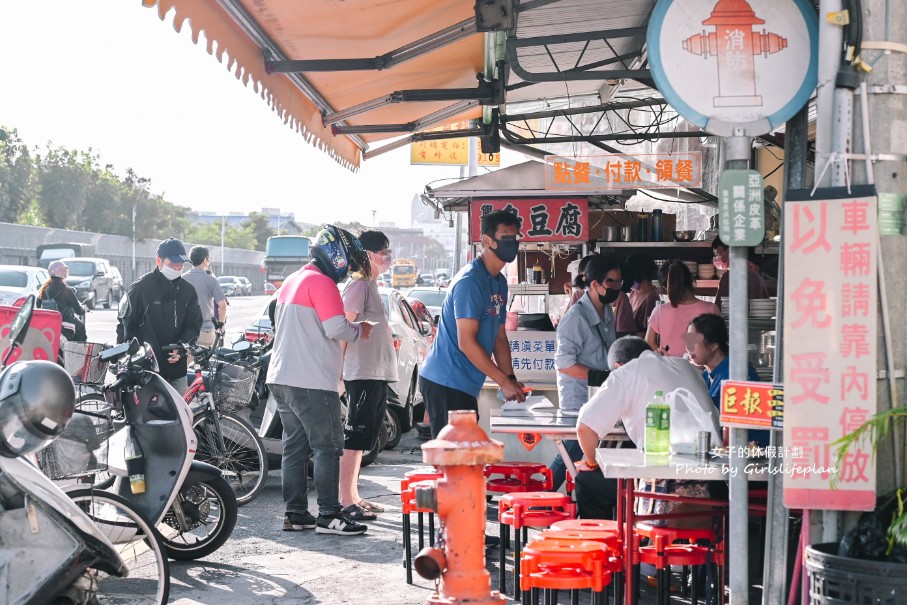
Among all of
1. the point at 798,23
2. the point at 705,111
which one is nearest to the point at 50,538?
the point at 705,111

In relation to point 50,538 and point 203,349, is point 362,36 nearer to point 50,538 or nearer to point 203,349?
point 203,349

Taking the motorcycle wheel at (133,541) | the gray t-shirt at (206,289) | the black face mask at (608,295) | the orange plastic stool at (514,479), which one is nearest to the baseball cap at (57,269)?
the gray t-shirt at (206,289)

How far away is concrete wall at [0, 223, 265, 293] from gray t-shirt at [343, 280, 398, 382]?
43.7 meters

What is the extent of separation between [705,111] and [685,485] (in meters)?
1.91

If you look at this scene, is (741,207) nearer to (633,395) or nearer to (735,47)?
(735,47)

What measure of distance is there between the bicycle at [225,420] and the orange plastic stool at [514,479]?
7.49ft

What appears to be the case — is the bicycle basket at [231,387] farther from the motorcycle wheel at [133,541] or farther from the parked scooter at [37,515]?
the parked scooter at [37,515]

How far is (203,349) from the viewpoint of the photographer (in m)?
8.48

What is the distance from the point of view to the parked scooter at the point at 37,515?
14.3 ft

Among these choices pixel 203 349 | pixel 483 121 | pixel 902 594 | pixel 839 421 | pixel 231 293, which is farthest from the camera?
pixel 231 293

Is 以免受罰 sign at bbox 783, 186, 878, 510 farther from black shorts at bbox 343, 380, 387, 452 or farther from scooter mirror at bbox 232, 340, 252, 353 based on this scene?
scooter mirror at bbox 232, 340, 252, 353

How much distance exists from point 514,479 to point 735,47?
3.26m

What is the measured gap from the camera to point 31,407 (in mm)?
4352

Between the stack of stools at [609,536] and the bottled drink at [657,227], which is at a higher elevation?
the bottled drink at [657,227]
